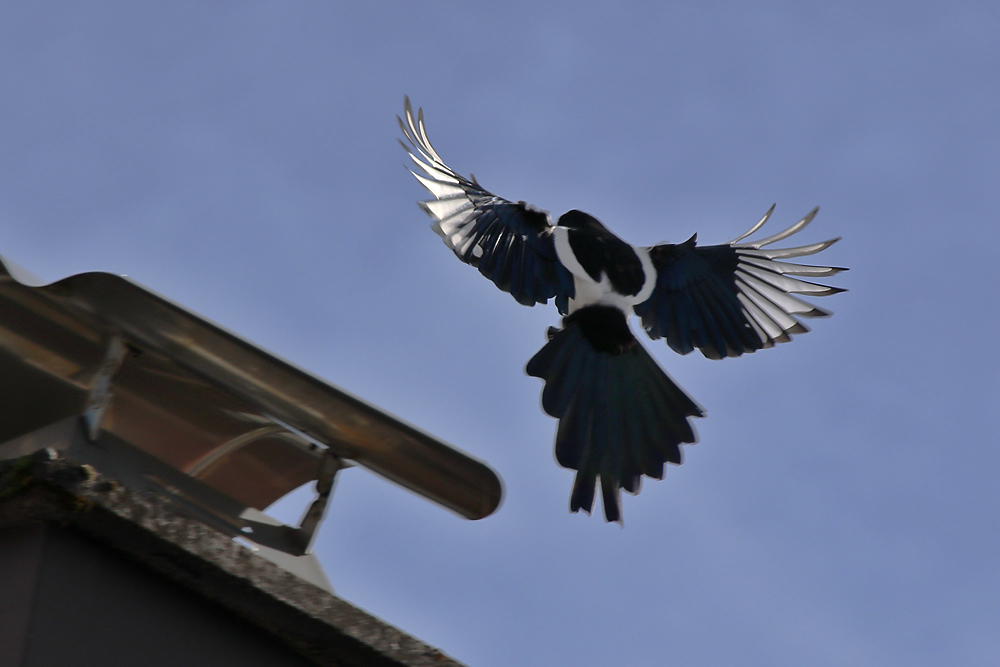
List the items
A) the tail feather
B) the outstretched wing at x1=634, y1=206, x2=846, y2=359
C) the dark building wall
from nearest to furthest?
the dark building wall → the tail feather → the outstretched wing at x1=634, y1=206, x2=846, y2=359

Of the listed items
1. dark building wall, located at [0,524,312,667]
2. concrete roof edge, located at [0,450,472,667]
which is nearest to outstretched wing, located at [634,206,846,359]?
concrete roof edge, located at [0,450,472,667]

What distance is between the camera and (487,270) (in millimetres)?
4746

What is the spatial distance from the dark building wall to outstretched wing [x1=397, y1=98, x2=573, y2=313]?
5.60ft

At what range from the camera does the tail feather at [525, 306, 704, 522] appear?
470 centimetres

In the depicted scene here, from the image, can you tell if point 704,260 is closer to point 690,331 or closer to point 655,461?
point 690,331

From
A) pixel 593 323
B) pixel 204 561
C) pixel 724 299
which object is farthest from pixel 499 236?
pixel 204 561

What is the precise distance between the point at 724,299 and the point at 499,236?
108 centimetres

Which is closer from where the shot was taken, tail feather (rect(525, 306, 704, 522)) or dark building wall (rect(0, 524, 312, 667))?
dark building wall (rect(0, 524, 312, 667))

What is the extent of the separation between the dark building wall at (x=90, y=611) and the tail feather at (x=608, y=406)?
1.57m

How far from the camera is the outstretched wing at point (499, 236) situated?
15.6 ft

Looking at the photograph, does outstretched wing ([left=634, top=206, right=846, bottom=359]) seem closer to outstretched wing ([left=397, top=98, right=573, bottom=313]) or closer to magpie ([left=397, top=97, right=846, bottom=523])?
magpie ([left=397, top=97, right=846, bottom=523])

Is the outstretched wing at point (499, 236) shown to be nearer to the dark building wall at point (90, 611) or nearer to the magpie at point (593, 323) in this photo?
the magpie at point (593, 323)

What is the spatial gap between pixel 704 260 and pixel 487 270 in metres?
1.17

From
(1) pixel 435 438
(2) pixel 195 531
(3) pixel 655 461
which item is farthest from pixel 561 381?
(2) pixel 195 531
